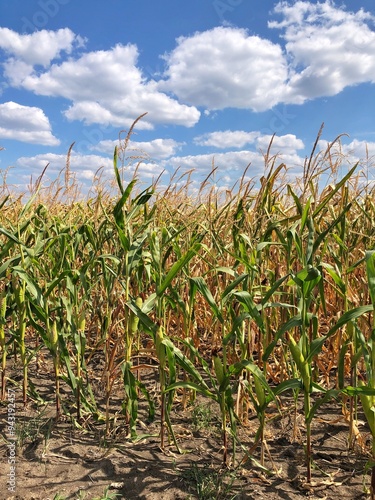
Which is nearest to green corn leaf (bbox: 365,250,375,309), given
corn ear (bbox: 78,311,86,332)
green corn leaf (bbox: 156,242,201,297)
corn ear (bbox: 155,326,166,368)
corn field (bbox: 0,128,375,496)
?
corn field (bbox: 0,128,375,496)

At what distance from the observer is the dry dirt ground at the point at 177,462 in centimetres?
194

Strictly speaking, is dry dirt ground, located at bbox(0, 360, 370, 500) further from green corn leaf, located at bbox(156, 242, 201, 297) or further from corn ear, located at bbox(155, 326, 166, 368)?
green corn leaf, located at bbox(156, 242, 201, 297)

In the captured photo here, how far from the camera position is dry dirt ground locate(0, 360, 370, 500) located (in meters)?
1.94

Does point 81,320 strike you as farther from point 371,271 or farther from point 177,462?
point 371,271

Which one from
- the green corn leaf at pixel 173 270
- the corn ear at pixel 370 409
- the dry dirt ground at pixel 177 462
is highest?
the green corn leaf at pixel 173 270

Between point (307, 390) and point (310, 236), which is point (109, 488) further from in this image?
point (310, 236)

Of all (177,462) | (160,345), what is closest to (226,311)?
(160,345)

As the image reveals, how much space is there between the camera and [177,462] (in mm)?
2141

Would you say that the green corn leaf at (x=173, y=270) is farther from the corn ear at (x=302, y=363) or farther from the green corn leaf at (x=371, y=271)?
the green corn leaf at (x=371, y=271)

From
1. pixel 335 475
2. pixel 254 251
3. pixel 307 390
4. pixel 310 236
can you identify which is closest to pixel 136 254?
pixel 254 251

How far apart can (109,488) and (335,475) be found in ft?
3.43

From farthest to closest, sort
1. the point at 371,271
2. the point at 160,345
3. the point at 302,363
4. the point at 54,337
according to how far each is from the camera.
Result: the point at 54,337 < the point at 160,345 < the point at 302,363 < the point at 371,271

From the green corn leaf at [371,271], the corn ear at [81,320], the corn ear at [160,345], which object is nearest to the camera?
the green corn leaf at [371,271]

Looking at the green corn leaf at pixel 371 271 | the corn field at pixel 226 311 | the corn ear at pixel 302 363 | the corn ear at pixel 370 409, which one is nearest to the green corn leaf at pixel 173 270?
the corn field at pixel 226 311
